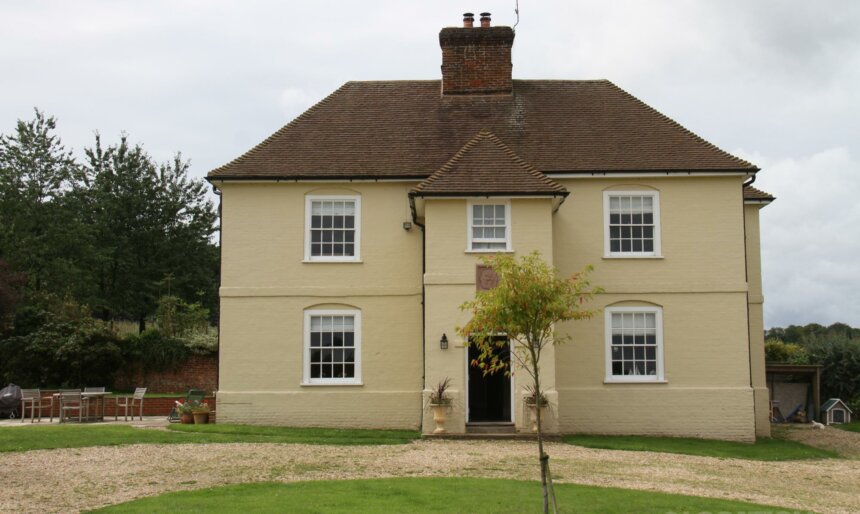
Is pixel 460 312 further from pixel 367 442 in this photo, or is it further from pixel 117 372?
pixel 117 372

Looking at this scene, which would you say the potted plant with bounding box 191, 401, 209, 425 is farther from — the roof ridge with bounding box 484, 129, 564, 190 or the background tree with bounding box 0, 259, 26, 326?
the background tree with bounding box 0, 259, 26, 326

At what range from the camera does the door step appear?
19.8 meters

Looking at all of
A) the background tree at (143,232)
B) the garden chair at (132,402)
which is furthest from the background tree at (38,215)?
the garden chair at (132,402)

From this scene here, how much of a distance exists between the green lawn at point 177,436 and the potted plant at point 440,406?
66 cm

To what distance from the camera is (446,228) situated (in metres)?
20.8

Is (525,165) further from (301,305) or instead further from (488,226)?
(301,305)

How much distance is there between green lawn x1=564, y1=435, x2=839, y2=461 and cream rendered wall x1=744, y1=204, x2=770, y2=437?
1.71m

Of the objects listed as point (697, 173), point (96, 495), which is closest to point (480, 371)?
point (697, 173)

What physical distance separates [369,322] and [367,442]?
458cm

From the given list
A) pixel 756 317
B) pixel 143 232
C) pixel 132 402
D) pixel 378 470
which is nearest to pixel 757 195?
pixel 756 317

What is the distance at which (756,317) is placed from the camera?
2472 centimetres

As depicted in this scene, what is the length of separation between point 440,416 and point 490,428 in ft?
4.24

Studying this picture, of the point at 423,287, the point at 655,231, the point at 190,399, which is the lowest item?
the point at 190,399

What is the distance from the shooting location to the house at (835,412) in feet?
88.8
